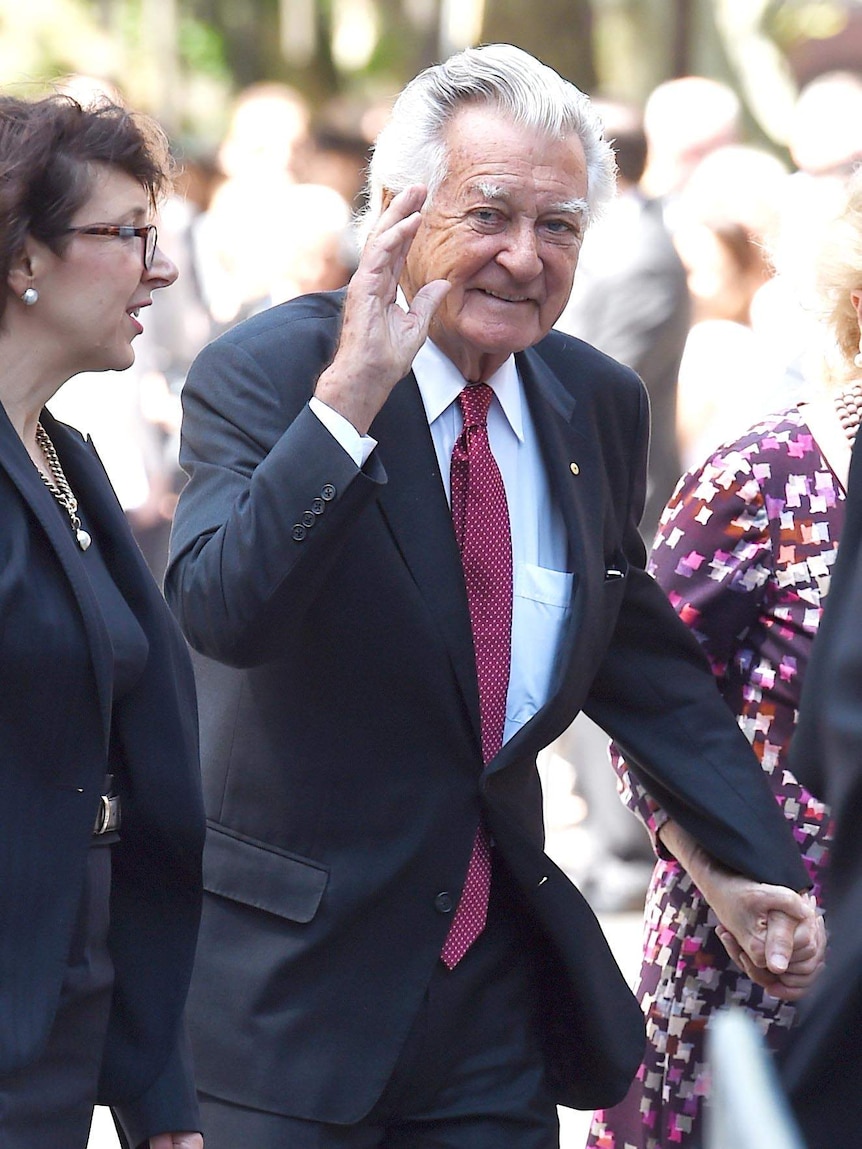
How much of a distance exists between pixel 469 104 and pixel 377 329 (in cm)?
Answer: 48

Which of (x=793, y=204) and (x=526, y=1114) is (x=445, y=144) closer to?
(x=526, y=1114)

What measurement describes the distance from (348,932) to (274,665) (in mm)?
387

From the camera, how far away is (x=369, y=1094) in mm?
2684

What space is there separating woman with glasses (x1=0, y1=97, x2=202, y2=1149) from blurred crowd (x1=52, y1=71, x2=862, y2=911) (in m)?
4.52

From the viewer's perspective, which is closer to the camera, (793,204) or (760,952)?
(760,952)

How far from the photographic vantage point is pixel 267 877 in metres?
2.72

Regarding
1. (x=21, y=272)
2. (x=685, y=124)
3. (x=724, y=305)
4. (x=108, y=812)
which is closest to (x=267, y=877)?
(x=108, y=812)

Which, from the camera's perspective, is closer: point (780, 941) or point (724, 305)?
point (780, 941)

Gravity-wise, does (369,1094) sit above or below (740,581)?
below

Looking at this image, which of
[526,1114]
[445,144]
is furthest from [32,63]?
[526,1114]

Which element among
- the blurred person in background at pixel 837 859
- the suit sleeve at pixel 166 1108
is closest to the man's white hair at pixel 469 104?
the blurred person in background at pixel 837 859

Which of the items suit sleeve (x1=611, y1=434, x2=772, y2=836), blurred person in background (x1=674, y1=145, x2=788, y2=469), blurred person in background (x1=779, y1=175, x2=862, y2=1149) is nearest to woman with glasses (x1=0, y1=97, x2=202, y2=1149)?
blurred person in background (x1=779, y1=175, x2=862, y2=1149)

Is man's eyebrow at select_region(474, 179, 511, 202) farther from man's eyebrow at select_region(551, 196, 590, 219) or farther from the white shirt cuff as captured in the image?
the white shirt cuff

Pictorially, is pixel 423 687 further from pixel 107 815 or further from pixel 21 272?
pixel 21 272
